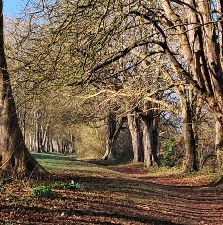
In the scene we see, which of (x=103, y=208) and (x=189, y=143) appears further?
(x=189, y=143)

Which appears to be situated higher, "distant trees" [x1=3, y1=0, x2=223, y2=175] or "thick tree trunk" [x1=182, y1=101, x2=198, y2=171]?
"distant trees" [x1=3, y1=0, x2=223, y2=175]

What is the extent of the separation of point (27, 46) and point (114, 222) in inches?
279

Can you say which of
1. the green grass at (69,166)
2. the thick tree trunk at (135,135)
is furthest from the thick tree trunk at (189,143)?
the thick tree trunk at (135,135)

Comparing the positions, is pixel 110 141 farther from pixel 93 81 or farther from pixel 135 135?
pixel 93 81

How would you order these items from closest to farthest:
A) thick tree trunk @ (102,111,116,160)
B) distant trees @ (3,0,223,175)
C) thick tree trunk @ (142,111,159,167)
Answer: distant trees @ (3,0,223,175)
thick tree trunk @ (142,111,159,167)
thick tree trunk @ (102,111,116,160)

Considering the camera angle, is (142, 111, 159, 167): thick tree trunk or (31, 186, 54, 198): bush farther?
(142, 111, 159, 167): thick tree trunk

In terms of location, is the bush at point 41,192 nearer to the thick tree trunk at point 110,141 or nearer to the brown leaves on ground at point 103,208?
the brown leaves on ground at point 103,208

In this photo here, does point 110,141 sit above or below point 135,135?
below

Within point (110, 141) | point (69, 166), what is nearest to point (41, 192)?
point (69, 166)

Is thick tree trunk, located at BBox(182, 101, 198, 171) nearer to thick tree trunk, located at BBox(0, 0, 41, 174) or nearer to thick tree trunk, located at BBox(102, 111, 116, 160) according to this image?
thick tree trunk, located at BBox(0, 0, 41, 174)

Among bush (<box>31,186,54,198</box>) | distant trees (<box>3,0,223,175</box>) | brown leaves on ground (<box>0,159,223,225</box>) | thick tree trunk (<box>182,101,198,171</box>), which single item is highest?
distant trees (<box>3,0,223,175</box>)

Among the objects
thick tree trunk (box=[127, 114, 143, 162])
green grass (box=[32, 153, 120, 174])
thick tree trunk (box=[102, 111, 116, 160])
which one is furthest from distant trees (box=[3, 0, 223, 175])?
thick tree trunk (box=[102, 111, 116, 160])

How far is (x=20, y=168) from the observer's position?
14.0 meters

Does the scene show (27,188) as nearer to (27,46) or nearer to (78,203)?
(78,203)
